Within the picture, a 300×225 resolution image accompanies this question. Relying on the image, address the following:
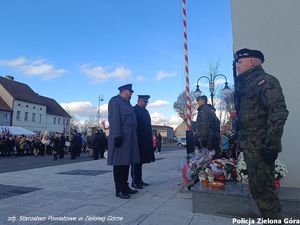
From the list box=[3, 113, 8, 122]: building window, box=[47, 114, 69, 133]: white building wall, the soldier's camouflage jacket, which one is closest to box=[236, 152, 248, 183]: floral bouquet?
the soldier's camouflage jacket

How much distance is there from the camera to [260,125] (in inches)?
137

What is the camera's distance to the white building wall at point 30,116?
5359cm

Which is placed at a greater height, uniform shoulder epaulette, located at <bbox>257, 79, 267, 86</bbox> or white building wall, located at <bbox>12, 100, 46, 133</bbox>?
white building wall, located at <bbox>12, 100, 46, 133</bbox>

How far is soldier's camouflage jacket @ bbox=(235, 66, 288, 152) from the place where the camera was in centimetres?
315

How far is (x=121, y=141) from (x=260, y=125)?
2.89 m

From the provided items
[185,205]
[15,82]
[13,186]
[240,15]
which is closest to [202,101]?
[240,15]

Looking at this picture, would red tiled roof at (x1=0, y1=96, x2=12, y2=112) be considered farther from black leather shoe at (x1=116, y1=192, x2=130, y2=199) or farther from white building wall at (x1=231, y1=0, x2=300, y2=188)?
white building wall at (x1=231, y1=0, x2=300, y2=188)

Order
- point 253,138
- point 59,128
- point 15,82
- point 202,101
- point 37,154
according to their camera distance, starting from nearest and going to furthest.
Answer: point 253,138 → point 202,101 → point 37,154 → point 15,82 → point 59,128

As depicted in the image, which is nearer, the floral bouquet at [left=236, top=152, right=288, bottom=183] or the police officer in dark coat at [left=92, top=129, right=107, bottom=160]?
the floral bouquet at [left=236, top=152, right=288, bottom=183]

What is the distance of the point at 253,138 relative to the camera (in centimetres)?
346

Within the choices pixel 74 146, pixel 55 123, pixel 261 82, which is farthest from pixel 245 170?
pixel 55 123

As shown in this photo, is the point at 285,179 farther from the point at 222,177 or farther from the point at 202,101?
the point at 202,101

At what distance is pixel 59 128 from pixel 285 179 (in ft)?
217

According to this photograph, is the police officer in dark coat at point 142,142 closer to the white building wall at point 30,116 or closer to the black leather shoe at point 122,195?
the black leather shoe at point 122,195
